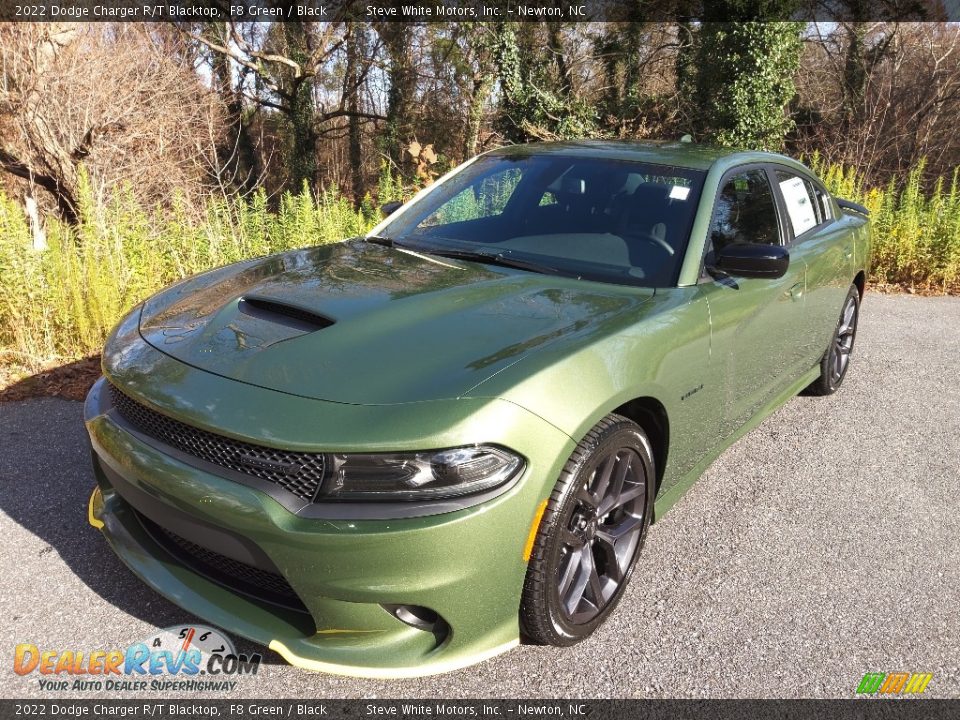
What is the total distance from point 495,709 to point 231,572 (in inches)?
35.2

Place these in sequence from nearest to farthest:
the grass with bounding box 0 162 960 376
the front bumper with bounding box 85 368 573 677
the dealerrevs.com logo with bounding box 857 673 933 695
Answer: the front bumper with bounding box 85 368 573 677
the dealerrevs.com logo with bounding box 857 673 933 695
the grass with bounding box 0 162 960 376

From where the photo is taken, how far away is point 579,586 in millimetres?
2406

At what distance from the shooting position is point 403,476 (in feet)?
6.41

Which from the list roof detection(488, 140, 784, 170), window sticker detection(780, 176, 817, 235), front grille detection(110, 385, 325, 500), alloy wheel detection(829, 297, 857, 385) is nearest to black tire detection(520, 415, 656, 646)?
front grille detection(110, 385, 325, 500)

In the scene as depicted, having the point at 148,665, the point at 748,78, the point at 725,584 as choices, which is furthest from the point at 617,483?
the point at 748,78

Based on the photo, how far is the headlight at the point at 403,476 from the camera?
1946 millimetres

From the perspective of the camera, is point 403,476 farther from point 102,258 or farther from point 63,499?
point 102,258

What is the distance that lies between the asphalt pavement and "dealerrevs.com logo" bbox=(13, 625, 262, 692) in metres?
0.04

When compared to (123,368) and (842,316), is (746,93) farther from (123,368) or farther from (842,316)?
(123,368)

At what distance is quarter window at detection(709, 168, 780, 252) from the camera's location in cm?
328

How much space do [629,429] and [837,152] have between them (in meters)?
18.2

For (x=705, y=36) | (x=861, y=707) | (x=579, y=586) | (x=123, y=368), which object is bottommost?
(x=861, y=707)

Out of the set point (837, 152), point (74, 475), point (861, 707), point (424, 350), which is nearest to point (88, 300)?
point (74, 475)

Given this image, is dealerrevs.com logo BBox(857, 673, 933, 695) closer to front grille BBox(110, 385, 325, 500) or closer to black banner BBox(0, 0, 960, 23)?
front grille BBox(110, 385, 325, 500)
